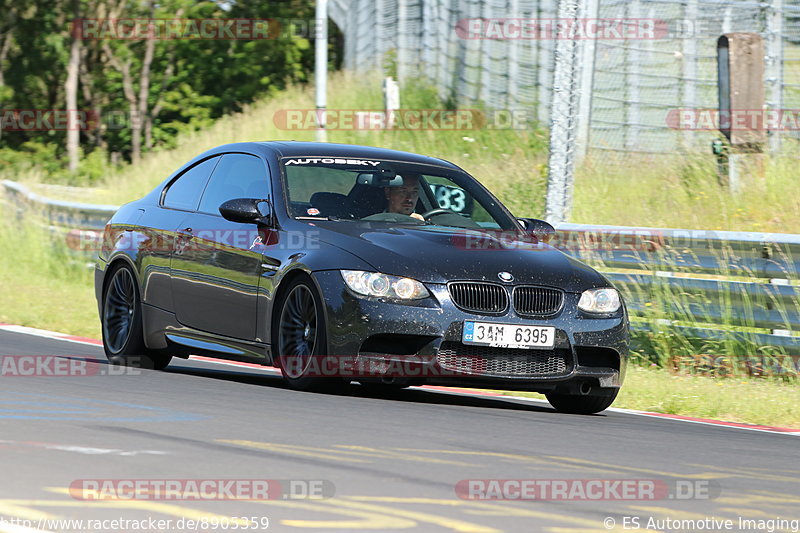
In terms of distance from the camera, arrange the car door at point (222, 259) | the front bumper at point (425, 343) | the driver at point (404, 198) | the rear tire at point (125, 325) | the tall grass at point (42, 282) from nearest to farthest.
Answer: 1. the front bumper at point (425, 343)
2. the car door at point (222, 259)
3. the driver at point (404, 198)
4. the rear tire at point (125, 325)
5. the tall grass at point (42, 282)

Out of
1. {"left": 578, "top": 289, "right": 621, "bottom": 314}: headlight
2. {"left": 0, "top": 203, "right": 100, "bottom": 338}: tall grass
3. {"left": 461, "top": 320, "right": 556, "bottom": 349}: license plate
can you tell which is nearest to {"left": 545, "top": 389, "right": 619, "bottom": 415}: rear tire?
{"left": 578, "top": 289, "right": 621, "bottom": 314}: headlight

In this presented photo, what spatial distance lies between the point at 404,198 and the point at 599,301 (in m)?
1.49

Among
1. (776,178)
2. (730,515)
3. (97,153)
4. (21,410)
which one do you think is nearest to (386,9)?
(97,153)

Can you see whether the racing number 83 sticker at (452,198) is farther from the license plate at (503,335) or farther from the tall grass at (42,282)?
the tall grass at (42,282)

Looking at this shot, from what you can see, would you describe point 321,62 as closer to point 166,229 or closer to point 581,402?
point 166,229

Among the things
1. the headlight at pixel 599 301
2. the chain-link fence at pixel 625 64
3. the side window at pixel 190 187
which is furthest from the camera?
the chain-link fence at pixel 625 64

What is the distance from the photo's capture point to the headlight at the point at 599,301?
891cm

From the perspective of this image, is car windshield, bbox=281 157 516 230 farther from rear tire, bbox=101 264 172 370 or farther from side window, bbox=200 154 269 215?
rear tire, bbox=101 264 172 370

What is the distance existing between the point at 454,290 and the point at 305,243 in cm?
98

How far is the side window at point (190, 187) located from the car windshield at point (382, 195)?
2.76 ft

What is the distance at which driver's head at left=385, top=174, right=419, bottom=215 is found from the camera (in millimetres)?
9659

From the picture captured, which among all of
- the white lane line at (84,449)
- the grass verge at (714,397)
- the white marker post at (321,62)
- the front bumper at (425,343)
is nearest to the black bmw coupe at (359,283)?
the front bumper at (425,343)

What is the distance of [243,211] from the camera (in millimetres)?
9211

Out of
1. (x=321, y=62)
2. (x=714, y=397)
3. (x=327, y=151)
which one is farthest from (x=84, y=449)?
(x=321, y=62)
